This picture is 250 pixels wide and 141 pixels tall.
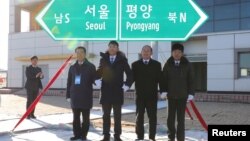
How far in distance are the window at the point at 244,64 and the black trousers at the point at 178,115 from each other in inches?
530

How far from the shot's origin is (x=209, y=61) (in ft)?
66.4

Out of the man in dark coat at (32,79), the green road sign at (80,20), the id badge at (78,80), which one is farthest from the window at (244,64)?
the green road sign at (80,20)

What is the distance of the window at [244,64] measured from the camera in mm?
19266

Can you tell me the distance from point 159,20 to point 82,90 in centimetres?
200

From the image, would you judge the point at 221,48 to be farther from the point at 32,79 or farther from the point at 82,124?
the point at 82,124

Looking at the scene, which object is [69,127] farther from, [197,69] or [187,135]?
[197,69]

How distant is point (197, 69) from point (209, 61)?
9.34 feet

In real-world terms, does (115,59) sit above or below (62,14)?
below

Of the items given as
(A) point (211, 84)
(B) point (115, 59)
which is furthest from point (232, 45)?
(B) point (115, 59)

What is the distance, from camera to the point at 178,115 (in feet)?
22.4

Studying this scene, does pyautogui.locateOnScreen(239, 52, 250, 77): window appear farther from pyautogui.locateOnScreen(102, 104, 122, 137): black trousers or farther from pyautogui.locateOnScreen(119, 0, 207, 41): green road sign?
pyautogui.locateOnScreen(102, 104, 122, 137): black trousers

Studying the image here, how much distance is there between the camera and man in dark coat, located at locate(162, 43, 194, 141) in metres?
6.75

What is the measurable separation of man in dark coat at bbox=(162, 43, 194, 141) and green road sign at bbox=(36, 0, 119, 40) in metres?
1.13

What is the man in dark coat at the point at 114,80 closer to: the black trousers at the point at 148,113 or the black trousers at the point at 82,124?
the black trousers at the point at 148,113
